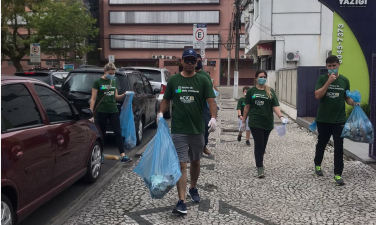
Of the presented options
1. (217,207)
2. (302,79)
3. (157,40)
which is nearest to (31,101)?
(217,207)

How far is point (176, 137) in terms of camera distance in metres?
4.78

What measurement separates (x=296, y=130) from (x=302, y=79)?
235cm

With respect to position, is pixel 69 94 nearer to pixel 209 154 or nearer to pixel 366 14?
pixel 209 154

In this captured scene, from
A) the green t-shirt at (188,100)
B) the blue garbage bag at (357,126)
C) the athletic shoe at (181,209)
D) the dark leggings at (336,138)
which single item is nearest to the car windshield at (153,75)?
the dark leggings at (336,138)

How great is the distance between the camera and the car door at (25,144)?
3.61 metres

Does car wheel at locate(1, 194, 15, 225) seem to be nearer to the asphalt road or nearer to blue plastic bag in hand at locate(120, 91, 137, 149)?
the asphalt road

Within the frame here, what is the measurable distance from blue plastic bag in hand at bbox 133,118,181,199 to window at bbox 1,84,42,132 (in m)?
1.27

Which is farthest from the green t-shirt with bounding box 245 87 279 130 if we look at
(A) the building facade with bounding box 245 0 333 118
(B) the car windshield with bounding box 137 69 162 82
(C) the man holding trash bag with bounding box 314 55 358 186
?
(A) the building facade with bounding box 245 0 333 118

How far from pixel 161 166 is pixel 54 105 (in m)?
1.64

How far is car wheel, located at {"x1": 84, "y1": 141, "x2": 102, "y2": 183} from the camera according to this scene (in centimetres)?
601

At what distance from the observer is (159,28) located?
5853 cm

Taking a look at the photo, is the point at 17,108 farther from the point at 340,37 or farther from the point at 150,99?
the point at 340,37

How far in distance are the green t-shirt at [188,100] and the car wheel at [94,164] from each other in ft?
6.05

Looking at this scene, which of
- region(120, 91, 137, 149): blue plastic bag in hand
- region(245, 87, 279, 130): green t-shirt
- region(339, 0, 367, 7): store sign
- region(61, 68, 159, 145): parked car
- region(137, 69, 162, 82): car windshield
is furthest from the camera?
region(137, 69, 162, 82): car windshield
